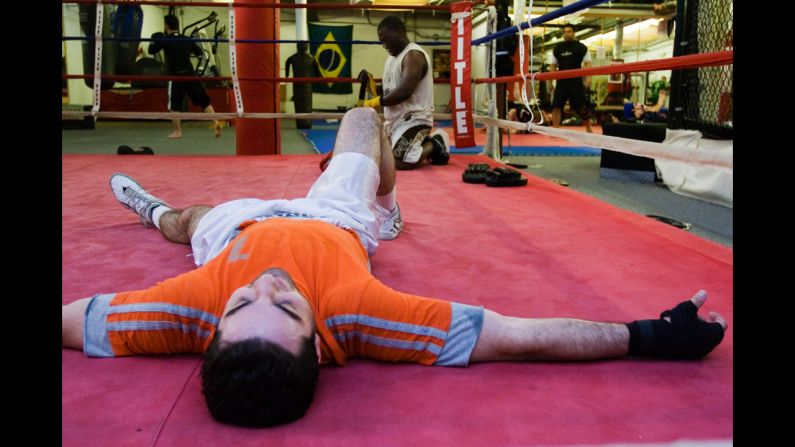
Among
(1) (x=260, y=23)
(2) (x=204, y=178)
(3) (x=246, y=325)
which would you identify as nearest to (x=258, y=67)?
(1) (x=260, y=23)

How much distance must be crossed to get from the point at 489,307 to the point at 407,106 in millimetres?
3077

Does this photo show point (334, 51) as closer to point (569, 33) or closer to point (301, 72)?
point (301, 72)

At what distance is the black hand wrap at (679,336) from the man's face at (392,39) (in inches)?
133

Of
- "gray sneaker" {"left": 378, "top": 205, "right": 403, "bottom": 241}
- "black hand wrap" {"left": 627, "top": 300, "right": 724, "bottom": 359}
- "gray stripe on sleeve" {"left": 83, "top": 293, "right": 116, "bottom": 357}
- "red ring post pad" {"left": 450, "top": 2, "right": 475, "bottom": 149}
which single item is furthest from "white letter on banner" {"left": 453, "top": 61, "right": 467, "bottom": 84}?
"gray stripe on sleeve" {"left": 83, "top": 293, "right": 116, "bottom": 357}

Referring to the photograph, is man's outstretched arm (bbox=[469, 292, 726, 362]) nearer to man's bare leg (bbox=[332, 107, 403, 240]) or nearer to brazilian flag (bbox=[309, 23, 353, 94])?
man's bare leg (bbox=[332, 107, 403, 240])

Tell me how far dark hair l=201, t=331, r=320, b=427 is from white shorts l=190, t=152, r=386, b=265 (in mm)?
622

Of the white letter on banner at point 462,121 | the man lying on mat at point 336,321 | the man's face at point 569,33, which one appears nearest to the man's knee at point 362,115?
the man lying on mat at point 336,321

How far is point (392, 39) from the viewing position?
14.4 ft

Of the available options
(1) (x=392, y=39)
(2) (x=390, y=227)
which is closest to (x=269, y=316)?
(2) (x=390, y=227)

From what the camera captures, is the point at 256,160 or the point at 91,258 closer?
the point at 91,258

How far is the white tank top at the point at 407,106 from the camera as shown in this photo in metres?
4.52

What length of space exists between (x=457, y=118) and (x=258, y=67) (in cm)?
181
